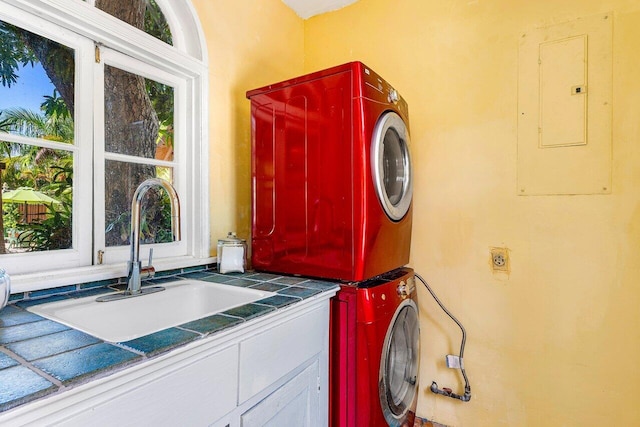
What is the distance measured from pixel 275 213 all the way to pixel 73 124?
0.91 metres

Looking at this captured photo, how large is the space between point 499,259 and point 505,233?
0.15m

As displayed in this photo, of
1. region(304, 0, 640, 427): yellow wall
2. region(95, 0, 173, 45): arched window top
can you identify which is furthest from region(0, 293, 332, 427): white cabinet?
region(95, 0, 173, 45): arched window top

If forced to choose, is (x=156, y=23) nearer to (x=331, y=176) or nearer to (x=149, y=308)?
(x=331, y=176)

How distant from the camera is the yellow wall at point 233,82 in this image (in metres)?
1.77

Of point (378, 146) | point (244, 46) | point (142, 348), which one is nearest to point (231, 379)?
point (142, 348)

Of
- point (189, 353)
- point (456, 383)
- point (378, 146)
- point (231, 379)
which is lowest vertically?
point (456, 383)

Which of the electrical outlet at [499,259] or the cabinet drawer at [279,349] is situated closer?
the cabinet drawer at [279,349]

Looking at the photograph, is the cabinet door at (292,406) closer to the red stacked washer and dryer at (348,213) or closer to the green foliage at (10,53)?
the red stacked washer and dryer at (348,213)

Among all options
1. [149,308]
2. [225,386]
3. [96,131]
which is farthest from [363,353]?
[96,131]

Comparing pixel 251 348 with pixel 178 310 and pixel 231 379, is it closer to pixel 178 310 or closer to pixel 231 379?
pixel 231 379

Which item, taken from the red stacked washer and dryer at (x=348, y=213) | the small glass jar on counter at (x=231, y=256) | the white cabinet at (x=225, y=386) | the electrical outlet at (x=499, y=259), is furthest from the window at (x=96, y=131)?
the electrical outlet at (x=499, y=259)

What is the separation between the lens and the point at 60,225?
4.21 feet

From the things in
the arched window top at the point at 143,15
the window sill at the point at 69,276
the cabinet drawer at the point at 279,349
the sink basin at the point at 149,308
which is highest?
the arched window top at the point at 143,15

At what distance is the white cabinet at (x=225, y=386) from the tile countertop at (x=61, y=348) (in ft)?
0.06
